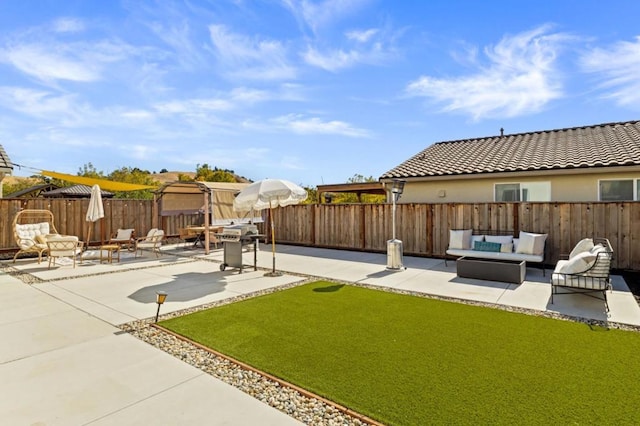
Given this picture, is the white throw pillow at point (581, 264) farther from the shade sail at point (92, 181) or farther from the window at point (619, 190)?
the shade sail at point (92, 181)

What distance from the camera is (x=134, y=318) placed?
521 cm

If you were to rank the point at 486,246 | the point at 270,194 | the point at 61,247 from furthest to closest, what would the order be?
the point at 61,247 → the point at 486,246 → the point at 270,194

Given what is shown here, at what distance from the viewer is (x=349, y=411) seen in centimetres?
279

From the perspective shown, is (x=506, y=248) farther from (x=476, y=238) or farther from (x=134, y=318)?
(x=134, y=318)

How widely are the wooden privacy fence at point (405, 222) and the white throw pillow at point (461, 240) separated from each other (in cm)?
84

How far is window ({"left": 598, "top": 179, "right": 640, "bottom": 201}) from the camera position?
368 inches

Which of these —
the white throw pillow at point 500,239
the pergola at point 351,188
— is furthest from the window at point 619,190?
the pergola at point 351,188

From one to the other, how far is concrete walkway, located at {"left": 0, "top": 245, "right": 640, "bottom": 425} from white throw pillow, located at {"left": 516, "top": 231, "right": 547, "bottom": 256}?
0.57m

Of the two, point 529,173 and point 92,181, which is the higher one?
point 92,181

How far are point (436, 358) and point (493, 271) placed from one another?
14.6 ft

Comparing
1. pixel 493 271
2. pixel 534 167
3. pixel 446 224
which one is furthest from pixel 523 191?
pixel 493 271

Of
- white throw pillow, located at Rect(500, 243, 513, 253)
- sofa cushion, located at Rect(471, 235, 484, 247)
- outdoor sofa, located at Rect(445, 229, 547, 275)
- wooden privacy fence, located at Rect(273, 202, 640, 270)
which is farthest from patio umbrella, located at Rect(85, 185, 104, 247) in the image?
white throw pillow, located at Rect(500, 243, 513, 253)

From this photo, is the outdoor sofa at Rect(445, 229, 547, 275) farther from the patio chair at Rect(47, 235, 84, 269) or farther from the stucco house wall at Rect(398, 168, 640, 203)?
the patio chair at Rect(47, 235, 84, 269)

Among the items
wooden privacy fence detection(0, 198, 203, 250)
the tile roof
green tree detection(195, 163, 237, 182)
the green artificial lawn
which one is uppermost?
green tree detection(195, 163, 237, 182)
